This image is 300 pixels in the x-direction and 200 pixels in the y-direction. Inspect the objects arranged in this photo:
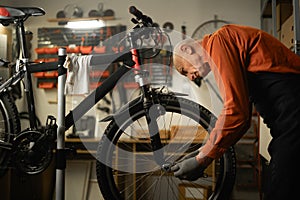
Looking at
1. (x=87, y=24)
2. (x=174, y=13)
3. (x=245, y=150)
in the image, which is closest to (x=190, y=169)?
(x=245, y=150)

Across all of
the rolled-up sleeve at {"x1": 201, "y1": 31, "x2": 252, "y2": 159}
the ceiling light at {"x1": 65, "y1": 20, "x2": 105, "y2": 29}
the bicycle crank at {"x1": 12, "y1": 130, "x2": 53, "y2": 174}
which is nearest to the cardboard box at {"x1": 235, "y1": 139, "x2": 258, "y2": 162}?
the ceiling light at {"x1": 65, "y1": 20, "x2": 105, "y2": 29}

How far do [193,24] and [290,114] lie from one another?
2.66 metres

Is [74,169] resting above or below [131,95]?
below

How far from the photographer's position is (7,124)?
2797mm

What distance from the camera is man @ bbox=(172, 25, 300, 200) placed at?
159cm

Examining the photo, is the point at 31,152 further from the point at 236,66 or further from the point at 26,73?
the point at 236,66

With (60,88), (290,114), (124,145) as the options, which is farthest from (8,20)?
(290,114)

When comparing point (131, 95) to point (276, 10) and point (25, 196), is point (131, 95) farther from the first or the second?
point (276, 10)

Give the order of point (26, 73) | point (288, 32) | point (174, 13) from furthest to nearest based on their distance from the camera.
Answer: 1. point (174, 13)
2. point (288, 32)
3. point (26, 73)

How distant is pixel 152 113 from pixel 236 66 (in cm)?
72

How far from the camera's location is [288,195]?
1.65 m

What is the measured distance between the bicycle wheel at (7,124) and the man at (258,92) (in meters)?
1.49

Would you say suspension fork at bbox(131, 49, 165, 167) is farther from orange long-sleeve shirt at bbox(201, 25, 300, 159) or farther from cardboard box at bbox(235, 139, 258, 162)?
cardboard box at bbox(235, 139, 258, 162)

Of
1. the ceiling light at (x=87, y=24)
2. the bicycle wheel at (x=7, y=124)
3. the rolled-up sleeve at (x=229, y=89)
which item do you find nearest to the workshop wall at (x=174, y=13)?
the ceiling light at (x=87, y=24)
